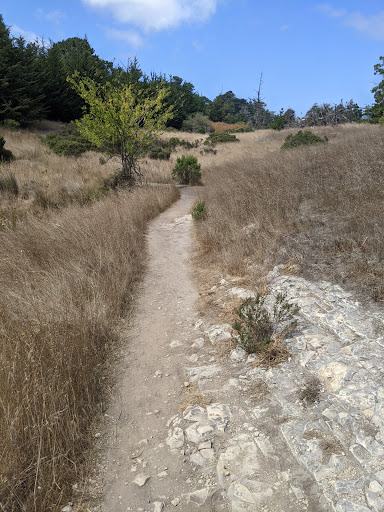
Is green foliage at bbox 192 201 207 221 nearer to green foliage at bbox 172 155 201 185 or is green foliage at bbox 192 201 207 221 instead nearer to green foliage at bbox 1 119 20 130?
green foliage at bbox 172 155 201 185

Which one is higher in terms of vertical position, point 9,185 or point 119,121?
point 119,121

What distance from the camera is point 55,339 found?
10.1ft

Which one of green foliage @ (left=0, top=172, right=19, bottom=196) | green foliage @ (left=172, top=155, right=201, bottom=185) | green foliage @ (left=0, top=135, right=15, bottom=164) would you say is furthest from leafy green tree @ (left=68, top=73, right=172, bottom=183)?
green foliage @ (left=0, top=135, right=15, bottom=164)

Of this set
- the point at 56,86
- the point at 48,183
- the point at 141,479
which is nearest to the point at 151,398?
the point at 141,479

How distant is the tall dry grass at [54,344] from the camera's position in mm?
2178

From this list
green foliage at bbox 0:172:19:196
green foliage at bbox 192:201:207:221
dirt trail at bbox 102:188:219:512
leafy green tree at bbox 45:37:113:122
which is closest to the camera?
dirt trail at bbox 102:188:219:512

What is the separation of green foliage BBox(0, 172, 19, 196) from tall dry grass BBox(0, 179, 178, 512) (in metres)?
3.97

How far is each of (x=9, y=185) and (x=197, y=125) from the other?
36778 mm

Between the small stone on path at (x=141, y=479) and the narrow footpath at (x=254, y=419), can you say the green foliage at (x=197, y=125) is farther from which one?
the small stone on path at (x=141, y=479)

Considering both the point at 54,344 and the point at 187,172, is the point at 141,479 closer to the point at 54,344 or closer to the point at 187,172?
the point at 54,344

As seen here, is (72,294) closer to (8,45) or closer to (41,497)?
(41,497)

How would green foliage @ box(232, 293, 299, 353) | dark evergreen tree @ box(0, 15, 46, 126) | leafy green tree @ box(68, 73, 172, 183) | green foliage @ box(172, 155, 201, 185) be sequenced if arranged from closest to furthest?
green foliage @ box(232, 293, 299, 353)
leafy green tree @ box(68, 73, 172, 183)
green foliage @ box(172, 155, 201, 185)
dark evergreen tree @ box(0, 15, 46, 126)

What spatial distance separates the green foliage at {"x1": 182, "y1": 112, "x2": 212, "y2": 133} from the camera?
138 feet

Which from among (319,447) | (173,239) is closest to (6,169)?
(173,239)
